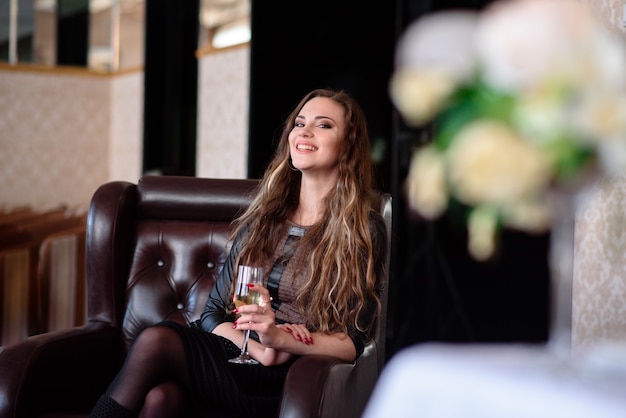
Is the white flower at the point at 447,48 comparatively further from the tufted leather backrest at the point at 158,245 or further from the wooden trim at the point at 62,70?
the wooden trim at the point at 62,70

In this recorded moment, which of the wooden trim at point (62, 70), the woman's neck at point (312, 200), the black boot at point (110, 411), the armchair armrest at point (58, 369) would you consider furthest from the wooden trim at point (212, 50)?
the black boot at point (110, 411)

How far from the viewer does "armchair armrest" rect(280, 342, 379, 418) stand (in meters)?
2.06

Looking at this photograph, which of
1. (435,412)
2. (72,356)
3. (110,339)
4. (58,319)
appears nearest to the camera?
(435,412)

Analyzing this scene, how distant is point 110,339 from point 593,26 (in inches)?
80.4

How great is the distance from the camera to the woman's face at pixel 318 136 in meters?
2.76

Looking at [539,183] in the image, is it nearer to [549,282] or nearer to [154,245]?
[154,245]

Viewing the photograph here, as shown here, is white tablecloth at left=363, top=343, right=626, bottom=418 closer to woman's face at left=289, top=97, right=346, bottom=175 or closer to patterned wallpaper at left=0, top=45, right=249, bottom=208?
woman's face at left=289, top=97, right=346, bottom=175

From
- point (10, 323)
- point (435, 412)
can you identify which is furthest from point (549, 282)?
point (435, 412)

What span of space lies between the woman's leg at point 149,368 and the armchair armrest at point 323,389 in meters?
0.39

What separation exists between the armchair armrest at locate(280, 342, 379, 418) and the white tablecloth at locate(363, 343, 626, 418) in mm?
804

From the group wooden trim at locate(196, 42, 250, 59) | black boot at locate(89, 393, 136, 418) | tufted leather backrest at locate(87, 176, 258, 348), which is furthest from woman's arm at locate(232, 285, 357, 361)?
wooden trim at locate(196, 42, 250, 59)

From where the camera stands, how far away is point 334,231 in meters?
2.66

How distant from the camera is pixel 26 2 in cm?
1001

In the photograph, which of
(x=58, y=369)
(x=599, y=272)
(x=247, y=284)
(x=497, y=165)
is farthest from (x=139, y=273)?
(x=497, y=165)
